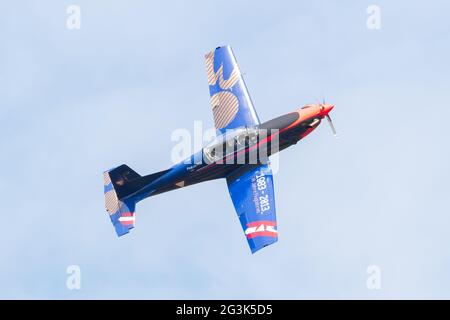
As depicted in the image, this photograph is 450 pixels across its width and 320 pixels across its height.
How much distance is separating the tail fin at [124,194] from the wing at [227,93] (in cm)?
427

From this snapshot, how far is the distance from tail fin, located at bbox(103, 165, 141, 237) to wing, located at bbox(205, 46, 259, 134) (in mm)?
5255

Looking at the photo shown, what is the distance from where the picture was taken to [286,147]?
5197cm

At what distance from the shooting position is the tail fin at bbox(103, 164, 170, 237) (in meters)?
50.8

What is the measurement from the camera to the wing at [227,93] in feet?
173

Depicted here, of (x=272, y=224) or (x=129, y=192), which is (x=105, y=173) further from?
(x=272, y=224)

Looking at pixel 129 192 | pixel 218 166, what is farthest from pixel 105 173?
pixel 218 166

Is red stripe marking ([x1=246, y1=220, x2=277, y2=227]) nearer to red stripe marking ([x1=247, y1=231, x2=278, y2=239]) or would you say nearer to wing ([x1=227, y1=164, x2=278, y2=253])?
wing ([x1=227, y1=164, x2=278, y2=253])

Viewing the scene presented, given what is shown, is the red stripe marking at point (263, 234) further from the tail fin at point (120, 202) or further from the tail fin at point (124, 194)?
the tail fin at point (120, 202)

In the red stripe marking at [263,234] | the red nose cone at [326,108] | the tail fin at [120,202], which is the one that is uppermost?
the red nose cone at [326,108]

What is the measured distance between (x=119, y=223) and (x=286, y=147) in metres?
8.58

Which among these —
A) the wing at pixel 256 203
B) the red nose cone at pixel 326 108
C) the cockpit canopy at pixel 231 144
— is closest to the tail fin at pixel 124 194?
the cockpit canopy at pixel 231 144

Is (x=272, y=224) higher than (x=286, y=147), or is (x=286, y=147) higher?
(x=286, y=147)

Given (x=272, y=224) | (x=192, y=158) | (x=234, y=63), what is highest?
(x=234, y=63)

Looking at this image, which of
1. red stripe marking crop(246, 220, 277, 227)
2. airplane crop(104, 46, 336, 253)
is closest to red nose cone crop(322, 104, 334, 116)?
airplane crop(104, 46, 336, 253)
